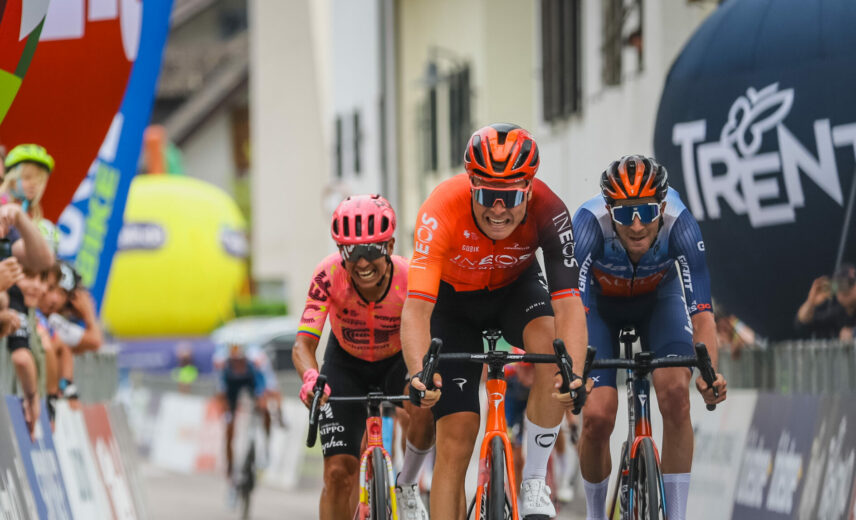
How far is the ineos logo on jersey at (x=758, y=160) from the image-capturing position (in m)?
11.3

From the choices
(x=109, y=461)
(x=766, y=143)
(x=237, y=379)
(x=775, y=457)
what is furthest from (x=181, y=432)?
(x=775, y=457)

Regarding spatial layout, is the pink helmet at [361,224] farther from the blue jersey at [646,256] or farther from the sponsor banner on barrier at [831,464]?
the sponsor banner on barrier at [831,464]

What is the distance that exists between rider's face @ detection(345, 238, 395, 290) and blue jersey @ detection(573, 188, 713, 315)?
39.0 inches

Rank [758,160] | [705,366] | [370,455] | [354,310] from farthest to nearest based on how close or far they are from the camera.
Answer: [758,160]
[354,310]
[370,455]
[705,366]

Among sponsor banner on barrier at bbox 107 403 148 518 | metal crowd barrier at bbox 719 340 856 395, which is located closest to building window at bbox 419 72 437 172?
sponsor banner on barrier at bbox 107 403 148 518

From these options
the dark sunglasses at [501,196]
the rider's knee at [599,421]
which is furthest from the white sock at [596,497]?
the dark sunglasses at [501,196]

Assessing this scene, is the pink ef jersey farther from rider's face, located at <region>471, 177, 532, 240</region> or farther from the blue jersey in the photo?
rider's face, located at <region>471, 177, 532, 240</region>

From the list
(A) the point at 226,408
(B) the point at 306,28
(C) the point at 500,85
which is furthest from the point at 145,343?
(A) the point at 226,408

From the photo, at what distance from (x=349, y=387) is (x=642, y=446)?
6.10ft

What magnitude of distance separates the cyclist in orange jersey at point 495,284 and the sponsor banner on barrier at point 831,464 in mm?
2054

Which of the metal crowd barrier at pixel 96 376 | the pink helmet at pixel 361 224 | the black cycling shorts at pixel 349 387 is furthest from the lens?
the metal crowd barrier at pixel 96 376

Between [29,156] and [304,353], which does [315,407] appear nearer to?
[304,353]

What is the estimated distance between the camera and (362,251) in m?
7.65

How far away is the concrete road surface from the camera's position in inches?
648
